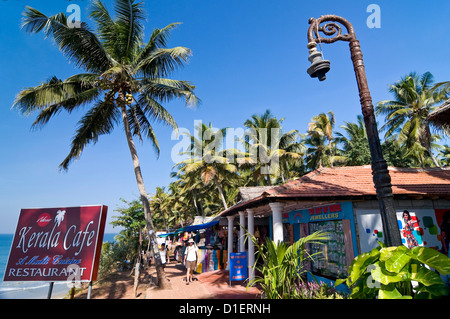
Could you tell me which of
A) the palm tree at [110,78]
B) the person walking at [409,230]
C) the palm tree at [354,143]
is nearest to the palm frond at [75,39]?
the palm tree at [110,78]

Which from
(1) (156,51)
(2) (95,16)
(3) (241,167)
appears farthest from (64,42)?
(3) (241,167)

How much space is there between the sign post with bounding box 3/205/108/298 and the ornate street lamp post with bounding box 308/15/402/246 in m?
5.67

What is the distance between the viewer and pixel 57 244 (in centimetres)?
567

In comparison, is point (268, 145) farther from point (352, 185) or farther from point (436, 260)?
point (436, 260)

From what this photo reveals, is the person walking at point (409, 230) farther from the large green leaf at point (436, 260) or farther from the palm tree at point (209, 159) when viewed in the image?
the palm tree at point (209, 159)

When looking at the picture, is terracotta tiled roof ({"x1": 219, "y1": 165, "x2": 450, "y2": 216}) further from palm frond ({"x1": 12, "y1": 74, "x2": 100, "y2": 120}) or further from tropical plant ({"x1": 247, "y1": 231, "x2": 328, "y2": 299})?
palm frond ({"x1": 12, "y1": 74, "x2": 100, "y2": 120})

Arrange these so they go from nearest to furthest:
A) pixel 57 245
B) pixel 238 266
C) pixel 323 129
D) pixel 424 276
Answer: pixel 424 276
pixel 57 245
pixel 238 266
pixel 323 129

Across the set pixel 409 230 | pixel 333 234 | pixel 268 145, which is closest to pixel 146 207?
pixel 333 234

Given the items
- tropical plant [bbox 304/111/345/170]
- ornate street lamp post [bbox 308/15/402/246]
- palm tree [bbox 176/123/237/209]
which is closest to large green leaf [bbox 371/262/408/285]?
ornate street lamp post [bbox 308/15/402/246]

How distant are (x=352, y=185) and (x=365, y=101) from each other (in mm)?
5444
